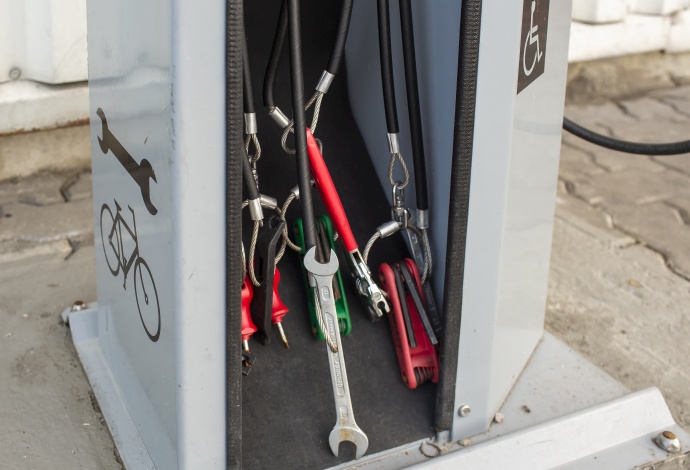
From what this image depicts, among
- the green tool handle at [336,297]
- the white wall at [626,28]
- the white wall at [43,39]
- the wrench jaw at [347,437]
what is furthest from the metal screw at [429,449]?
the white wall at [626,28]

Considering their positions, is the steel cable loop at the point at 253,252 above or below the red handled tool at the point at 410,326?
above

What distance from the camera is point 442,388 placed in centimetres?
138

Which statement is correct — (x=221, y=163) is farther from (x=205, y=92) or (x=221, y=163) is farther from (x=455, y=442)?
(x=455, y=442)

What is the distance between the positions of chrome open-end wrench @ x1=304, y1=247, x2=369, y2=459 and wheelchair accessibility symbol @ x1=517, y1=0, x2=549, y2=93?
0.37m

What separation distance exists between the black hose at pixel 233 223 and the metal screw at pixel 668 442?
2.30ft

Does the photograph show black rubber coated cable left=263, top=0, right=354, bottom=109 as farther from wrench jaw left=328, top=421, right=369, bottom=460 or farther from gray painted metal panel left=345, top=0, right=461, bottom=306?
wrench jaw left=328, top=421, right=369, bottom=460

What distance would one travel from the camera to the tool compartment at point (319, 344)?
1.35 m

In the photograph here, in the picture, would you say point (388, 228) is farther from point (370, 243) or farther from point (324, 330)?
point (324, 330)

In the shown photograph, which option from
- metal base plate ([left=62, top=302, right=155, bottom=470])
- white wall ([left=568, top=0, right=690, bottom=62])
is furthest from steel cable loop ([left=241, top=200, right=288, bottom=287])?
white wall ([left=568, top=0, right=690, bottom=62])

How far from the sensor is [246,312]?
1292 mm

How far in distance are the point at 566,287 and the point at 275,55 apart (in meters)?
1.04

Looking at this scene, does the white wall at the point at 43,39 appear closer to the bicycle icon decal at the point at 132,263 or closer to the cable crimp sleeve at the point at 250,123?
the bicycle icon decal at the point at 132,263

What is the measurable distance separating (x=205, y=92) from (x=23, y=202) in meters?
1.41

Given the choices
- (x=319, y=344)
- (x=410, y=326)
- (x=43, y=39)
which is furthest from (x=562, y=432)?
(x=43, y=39)
